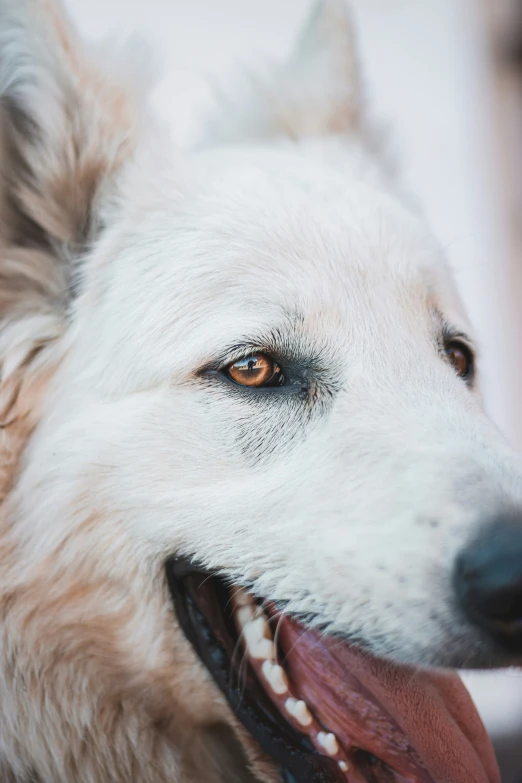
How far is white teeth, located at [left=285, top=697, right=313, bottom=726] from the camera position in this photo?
1417 millimetres

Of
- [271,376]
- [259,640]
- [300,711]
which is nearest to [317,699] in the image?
[300,711]

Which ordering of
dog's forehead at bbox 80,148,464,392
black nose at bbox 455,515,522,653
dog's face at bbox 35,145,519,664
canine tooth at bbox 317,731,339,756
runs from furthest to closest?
dog's forehead at bbox 80,148,464,392 < canine tooth at bbox 317,731,339,756 < dog's face at bbox 35,145,519,664 < black nose at bbox 455,515,522,653

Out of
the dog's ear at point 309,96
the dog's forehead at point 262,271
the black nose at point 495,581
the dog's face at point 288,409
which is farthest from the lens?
the dog's ear at point 309,96

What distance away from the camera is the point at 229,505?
1396mm

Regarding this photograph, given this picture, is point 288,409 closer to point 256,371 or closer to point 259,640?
point 256,371

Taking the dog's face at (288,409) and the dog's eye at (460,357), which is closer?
the dog's face at (288,409)

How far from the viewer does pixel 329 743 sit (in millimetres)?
1392

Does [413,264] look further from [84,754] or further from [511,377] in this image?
[511,377]

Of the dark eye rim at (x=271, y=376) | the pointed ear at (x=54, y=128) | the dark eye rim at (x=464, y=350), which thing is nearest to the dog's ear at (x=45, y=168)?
the pointed ear at (x=54, y=128)

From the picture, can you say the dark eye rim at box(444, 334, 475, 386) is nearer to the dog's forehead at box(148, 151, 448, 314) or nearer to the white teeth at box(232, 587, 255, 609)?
the dog's forehead at box(148, 151, 448, 314)

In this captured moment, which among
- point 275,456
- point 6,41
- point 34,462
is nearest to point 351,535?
point 275,456

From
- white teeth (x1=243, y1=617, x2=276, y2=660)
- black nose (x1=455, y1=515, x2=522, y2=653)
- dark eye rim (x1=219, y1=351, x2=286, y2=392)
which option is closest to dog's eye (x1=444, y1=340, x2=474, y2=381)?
dark eye rim (x1=219, y1=351, x2=286, y2=392)

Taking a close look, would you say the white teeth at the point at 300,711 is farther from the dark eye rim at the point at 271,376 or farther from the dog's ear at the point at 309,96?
the dog's ear at the point at 309,96

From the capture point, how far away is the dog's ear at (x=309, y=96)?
Result: 6.93 ft
